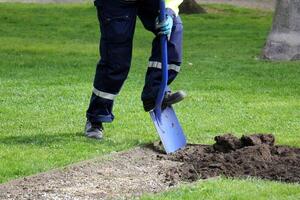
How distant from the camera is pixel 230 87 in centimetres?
1147

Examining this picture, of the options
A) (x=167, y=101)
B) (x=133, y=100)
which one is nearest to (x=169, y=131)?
(x=167, y=101)

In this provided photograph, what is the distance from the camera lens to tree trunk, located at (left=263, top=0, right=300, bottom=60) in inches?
587

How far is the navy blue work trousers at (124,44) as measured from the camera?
24.7 feet

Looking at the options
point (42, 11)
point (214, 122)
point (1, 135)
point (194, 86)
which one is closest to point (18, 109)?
point (1, 135)

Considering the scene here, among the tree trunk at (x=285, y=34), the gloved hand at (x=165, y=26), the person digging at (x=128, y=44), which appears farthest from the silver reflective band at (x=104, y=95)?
the tree trunk at (x=285, y=34)

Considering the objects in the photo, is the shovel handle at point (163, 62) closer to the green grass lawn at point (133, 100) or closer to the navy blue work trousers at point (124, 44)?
the navy blue work trousers at point (124, 44)

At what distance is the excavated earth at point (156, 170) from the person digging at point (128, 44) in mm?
553

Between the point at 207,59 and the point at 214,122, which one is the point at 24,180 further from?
the point at 207,59

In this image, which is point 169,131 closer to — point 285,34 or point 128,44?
point 128,44

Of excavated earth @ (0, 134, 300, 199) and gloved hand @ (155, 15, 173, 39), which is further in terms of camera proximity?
gloved hand @ (155, 15, 173, 39)

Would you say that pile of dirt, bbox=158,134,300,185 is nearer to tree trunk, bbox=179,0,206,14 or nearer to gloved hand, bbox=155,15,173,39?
gloved hand, bbox=155,15,173,39

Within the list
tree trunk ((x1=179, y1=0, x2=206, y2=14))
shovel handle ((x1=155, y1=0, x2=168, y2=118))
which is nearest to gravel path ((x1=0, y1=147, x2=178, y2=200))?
shovel handle ((x1=155, y1=0, x2=168, y2=118))

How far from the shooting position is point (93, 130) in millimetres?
7922

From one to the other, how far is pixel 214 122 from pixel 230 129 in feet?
1.21
